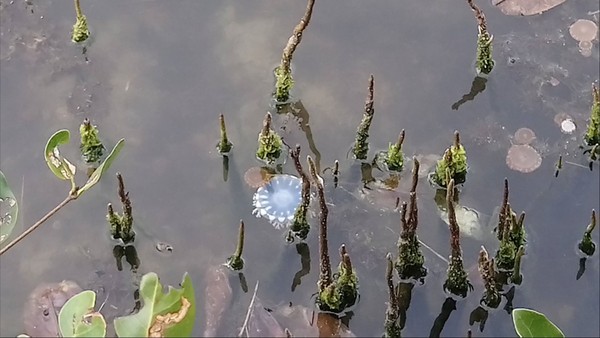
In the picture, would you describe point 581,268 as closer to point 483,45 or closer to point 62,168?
point 483,45

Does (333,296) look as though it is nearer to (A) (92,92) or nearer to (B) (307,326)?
(B) (307,326)

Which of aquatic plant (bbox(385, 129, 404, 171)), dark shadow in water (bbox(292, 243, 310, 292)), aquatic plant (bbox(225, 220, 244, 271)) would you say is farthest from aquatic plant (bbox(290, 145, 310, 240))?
aquatic plant (bbox(385, 129, 404, 171))

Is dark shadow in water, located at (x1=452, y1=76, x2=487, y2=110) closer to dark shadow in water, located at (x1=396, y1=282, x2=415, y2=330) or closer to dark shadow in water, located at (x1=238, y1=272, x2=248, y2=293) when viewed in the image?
dark shadow in water, located at (x1=396, y1=282, x2=415, y2=330)

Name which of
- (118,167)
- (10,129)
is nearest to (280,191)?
(118,167)

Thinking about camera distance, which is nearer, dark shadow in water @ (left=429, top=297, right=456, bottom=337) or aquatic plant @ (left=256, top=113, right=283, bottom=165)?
dark shadow in water @ (left=429, top=297, right=456, bottom=337)

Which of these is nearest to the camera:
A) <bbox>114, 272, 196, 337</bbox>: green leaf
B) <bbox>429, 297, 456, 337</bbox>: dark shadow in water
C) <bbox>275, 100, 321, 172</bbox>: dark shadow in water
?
<bbox>114, 272, 196, 337</bbox>: green leaf

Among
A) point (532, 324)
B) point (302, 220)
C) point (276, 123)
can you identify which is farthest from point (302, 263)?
point (532, 324)

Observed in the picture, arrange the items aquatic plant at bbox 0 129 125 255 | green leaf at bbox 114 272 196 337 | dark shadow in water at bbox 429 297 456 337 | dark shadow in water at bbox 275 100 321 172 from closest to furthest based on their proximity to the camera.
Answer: green leaf at bbox 114 272 196 337 < aquatic plant at bbox 0 129 125 255 < dark shadow in water at bbox 429 297 456 337 < dark shadow in water at bbox 275 100 321 172

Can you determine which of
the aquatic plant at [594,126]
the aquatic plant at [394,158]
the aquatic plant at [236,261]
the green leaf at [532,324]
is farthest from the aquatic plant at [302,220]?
the aquatic plant at [594,126]
